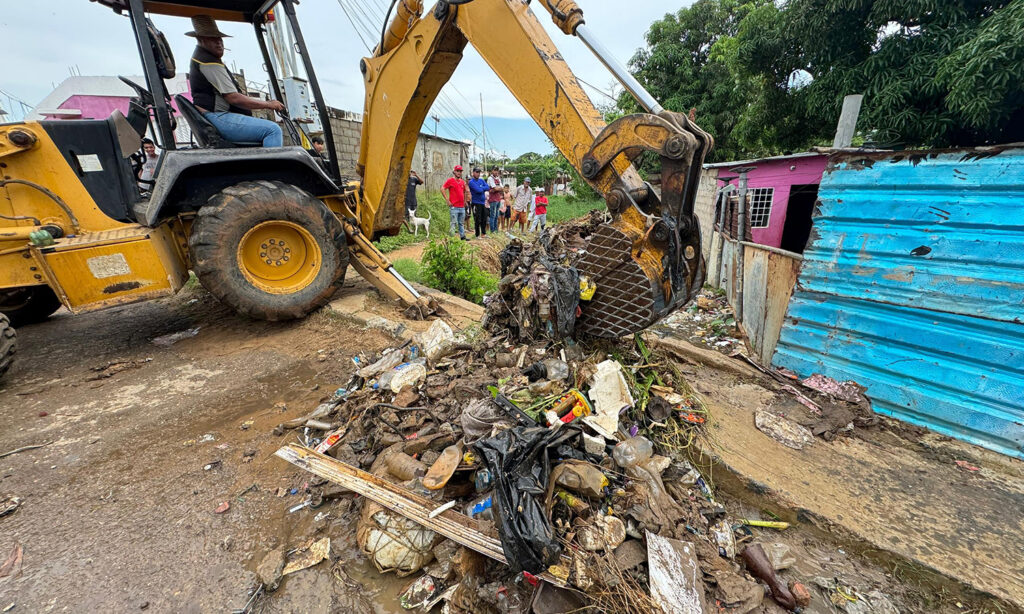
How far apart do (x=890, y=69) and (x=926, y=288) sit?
20.9ft

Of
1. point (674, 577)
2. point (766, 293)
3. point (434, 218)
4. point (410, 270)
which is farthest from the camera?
point (434, 218)

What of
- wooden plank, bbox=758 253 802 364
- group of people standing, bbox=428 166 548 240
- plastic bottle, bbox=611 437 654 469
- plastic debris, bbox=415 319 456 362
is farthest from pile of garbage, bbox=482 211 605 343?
group of people standing, bbox=428 166 548 240

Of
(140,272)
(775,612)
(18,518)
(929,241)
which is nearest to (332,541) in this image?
(18,518)

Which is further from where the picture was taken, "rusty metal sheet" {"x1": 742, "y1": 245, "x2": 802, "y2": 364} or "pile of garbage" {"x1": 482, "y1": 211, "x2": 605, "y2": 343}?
"rusty metal sheet" {"x1": 742, "y1": 245, "x2": 802, "y2": 364}

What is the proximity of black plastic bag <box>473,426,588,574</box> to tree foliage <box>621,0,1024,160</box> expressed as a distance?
26.2 feet

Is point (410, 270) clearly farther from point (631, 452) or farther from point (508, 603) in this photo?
point (508, 603)

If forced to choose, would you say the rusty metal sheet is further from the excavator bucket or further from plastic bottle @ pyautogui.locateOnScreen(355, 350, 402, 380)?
plastic bottle @ pyautogui.locateOnScreen(355, 350, 402, 380)

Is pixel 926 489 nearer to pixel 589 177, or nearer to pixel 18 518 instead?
pixel 589 177

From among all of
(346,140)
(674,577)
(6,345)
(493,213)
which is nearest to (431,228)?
(493,213)

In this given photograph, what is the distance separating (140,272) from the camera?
3.44m

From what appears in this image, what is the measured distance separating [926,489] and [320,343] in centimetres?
479

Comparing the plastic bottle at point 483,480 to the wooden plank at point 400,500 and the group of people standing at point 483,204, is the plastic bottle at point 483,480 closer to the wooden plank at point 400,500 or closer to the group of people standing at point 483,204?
the wooden plank at point 400,500

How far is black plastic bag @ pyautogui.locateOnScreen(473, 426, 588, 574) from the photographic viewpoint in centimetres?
158

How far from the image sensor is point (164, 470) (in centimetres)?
239
